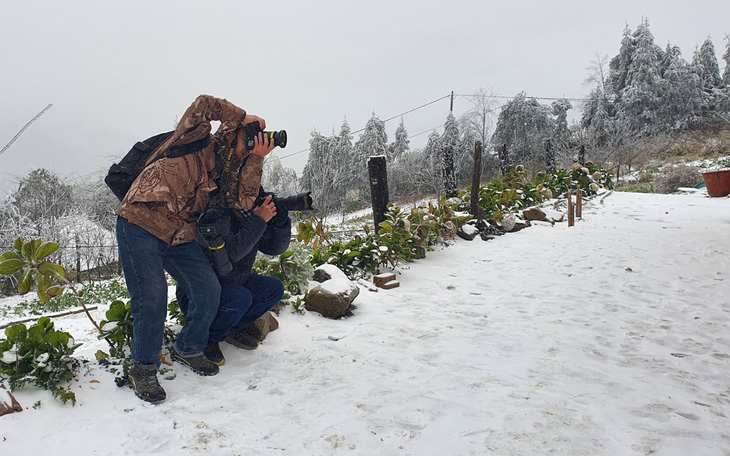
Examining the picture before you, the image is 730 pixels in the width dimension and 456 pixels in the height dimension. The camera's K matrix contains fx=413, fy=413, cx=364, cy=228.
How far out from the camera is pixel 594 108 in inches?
1052

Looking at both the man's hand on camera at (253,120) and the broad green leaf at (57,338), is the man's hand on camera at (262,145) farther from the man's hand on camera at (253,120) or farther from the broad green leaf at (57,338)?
the broad green leaf at (57,338)

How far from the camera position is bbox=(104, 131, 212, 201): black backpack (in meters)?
2.14

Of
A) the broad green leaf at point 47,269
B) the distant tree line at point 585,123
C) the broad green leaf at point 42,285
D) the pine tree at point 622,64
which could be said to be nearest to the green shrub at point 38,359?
the broad green leaf at point 42,285

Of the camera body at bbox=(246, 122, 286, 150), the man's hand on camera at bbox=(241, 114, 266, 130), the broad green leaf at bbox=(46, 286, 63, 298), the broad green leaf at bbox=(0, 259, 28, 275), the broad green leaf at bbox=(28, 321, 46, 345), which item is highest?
the man's hand on camera at bbox=(241, 114, 266, 130)

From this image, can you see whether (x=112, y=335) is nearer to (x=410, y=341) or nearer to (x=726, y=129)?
(x=410, y=341)

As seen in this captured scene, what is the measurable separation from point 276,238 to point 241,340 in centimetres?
71

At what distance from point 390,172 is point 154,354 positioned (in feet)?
89.2

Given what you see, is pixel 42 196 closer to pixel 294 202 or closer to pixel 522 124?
pixel 294 202

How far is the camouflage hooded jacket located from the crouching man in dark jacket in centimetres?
12

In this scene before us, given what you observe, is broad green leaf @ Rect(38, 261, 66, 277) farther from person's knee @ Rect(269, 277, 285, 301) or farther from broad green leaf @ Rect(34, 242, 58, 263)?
person's knee @ Rect(269, 277, 285, 301)

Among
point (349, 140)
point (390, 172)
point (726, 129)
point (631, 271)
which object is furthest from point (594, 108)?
point (631, 271)

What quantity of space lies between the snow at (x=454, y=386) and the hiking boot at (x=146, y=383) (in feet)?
0.16

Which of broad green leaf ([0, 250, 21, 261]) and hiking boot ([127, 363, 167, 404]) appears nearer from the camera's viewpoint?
hiking boot ([127, 363, 167, 404])

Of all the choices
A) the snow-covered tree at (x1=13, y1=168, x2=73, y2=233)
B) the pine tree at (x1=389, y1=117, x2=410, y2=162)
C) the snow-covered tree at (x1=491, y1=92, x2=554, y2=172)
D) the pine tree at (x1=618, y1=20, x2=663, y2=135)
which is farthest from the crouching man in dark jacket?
the pine tree at (x1=389, y1=117, x2=410, y2=162)
